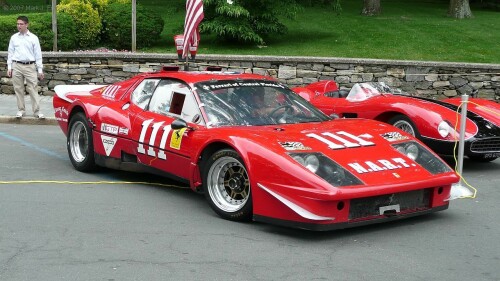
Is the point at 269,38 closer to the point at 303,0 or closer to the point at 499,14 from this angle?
the point at 303,0

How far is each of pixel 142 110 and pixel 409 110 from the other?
3558 mm

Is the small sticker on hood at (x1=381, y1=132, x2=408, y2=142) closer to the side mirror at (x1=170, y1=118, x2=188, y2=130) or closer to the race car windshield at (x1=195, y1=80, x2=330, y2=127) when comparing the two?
the race car windshield at (x1=195, y1=80, x2=330, y2=127)

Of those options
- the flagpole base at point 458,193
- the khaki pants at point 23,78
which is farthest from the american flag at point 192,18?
the flagpole base at point 458,193

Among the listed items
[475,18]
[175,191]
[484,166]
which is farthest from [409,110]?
[475,18]

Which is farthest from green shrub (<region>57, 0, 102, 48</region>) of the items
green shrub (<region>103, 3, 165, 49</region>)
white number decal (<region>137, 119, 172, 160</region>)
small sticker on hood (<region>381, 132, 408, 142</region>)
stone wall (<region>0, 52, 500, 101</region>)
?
small sticker on hood (<region>381, 132, 408, 142</region>)

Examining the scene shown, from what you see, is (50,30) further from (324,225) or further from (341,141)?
(324,225)

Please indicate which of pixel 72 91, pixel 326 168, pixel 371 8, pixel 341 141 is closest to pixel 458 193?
pixel 341 141

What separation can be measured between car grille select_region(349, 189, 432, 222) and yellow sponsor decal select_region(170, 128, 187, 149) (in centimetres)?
196

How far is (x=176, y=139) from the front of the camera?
24.6ft

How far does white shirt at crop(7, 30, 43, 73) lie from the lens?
13.0 metres

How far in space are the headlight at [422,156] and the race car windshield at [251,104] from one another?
3.43 ft

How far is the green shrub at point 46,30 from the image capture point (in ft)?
57.0

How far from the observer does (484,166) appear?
1024 centimetres

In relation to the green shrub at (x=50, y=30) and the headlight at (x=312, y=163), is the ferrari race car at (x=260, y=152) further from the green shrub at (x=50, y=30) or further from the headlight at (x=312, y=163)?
the green shrub at (x=50, y=30)
